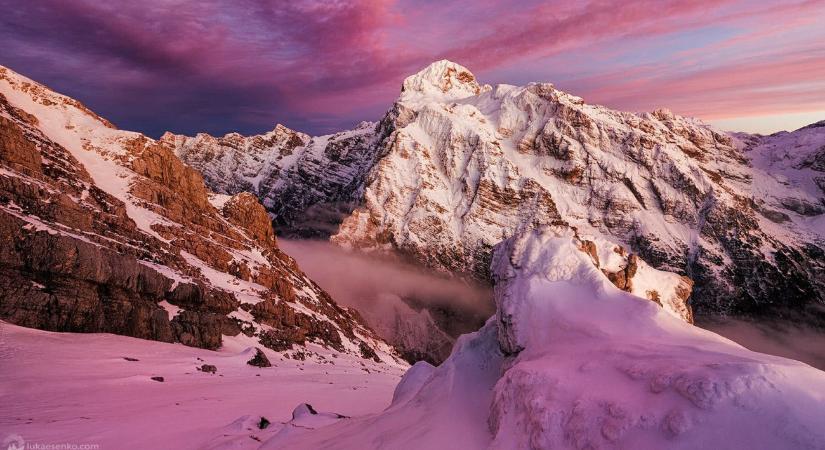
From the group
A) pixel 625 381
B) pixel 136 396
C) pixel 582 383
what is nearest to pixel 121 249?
pixel 136 396

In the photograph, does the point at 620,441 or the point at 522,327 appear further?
the point at 522,327

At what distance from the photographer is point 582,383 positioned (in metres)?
7.85

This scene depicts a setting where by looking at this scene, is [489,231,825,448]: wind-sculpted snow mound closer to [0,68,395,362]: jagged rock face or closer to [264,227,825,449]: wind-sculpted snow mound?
[264,227,825,449]: wind-sculpted snow mound

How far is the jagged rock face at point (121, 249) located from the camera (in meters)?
40.0

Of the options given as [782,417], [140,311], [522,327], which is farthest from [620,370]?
[140,311]

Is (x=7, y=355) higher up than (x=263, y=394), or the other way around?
(x=7, y=355)

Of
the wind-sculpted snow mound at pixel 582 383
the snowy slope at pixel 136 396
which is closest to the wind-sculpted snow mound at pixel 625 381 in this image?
the wind-sculpted snow mound at pixel 582 383

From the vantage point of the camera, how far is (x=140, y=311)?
149ft

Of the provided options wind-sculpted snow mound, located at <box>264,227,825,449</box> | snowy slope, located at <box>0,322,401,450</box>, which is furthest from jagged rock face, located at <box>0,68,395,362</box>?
wind-sculpted snow mound, located at <box>264,227,825,449</box>

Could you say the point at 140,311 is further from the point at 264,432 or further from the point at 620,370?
the point at 620,370

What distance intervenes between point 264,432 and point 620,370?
36.7ft

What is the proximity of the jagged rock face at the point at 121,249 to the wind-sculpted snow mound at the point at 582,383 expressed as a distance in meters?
39.0

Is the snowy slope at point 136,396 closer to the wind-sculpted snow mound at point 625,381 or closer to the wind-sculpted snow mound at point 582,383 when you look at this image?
the wind-sculpted snow mound at point 582,383

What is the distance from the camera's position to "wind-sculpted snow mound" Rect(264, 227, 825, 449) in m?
5.76
